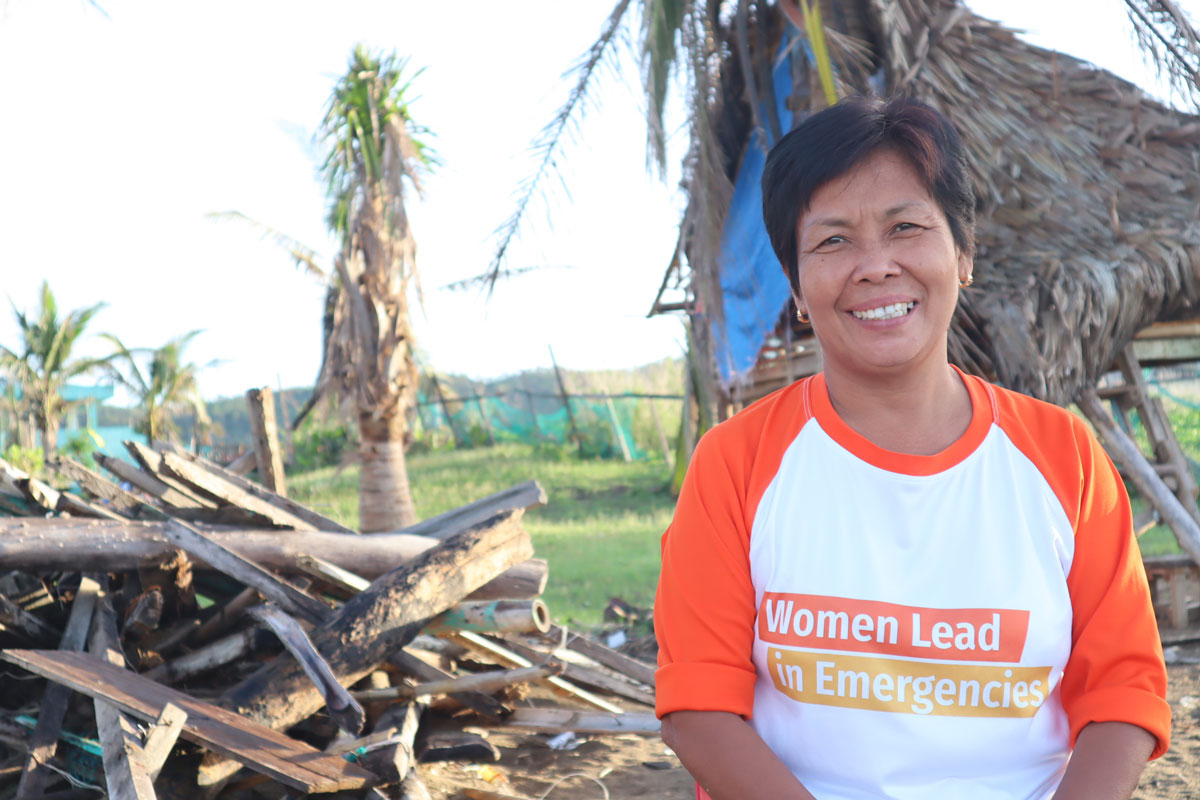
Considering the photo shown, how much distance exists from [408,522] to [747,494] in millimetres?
9255

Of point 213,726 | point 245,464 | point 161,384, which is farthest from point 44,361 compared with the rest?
point 213,726

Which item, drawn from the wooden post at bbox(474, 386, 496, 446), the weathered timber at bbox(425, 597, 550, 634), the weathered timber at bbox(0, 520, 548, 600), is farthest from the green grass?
the weathered timber at bbox(425, 597, 550, 634)

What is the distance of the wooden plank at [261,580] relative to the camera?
12.9ft

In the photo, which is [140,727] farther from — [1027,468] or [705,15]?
[705,15]

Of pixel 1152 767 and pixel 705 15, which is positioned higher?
pixel 705 15

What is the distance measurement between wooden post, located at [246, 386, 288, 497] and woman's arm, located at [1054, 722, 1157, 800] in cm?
532

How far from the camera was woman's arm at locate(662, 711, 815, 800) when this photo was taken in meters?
1.52

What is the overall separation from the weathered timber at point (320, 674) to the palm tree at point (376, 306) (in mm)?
7056

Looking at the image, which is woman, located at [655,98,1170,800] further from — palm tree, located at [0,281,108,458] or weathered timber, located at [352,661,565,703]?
palm tree, located at [0,281,108,458]

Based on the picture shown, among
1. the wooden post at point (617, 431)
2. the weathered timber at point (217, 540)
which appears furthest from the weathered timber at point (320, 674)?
the wooden post at point (617, 431)

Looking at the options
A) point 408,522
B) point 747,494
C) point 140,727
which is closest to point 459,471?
point 408,522

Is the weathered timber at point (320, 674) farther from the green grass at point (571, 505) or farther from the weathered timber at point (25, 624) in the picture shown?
the green grass at point (571, 505)

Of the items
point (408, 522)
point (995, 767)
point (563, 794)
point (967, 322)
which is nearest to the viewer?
point (995, 767)

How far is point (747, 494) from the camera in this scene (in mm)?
1676
